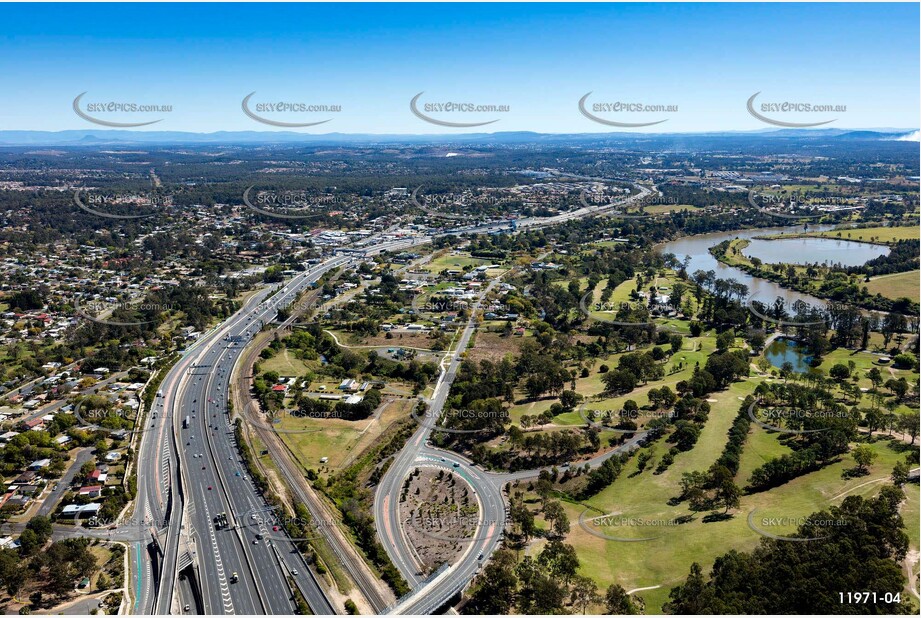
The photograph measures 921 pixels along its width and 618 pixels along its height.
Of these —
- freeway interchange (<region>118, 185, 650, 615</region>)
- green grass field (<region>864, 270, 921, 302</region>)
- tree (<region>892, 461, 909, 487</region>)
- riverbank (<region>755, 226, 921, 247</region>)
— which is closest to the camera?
freeway interchange (<region>118, 185, 650, 615</region>)

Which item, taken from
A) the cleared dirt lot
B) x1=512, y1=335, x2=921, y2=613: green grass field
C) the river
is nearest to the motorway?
the cleared dirt lot

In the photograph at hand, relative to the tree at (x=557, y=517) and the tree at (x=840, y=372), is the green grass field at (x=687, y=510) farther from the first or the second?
the tree at (x=840, y=372)

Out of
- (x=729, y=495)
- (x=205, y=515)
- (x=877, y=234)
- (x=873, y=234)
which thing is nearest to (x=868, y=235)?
(x=873, y=234)

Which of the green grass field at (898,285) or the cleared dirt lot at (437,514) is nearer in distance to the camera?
the cleared dirt lot at (437,514)

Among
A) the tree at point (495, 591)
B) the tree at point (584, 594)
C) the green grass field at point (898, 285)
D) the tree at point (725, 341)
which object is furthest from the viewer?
the green grass field at point (898, 285)

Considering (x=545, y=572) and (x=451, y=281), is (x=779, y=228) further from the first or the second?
(x=545, y=572)

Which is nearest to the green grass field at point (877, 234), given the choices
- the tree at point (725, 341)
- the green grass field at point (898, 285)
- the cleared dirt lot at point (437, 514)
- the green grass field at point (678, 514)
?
the green grass field at point (898, 285)

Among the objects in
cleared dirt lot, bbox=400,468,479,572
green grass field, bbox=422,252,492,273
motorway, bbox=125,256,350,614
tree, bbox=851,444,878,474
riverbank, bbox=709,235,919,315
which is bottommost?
cleared dirt lot, bbox=400,468,479,572

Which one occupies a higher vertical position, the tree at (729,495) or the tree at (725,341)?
the tree at (725,341)

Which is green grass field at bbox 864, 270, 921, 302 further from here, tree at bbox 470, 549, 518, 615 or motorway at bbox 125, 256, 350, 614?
motorway at bbox 125, 256, 350, 614
